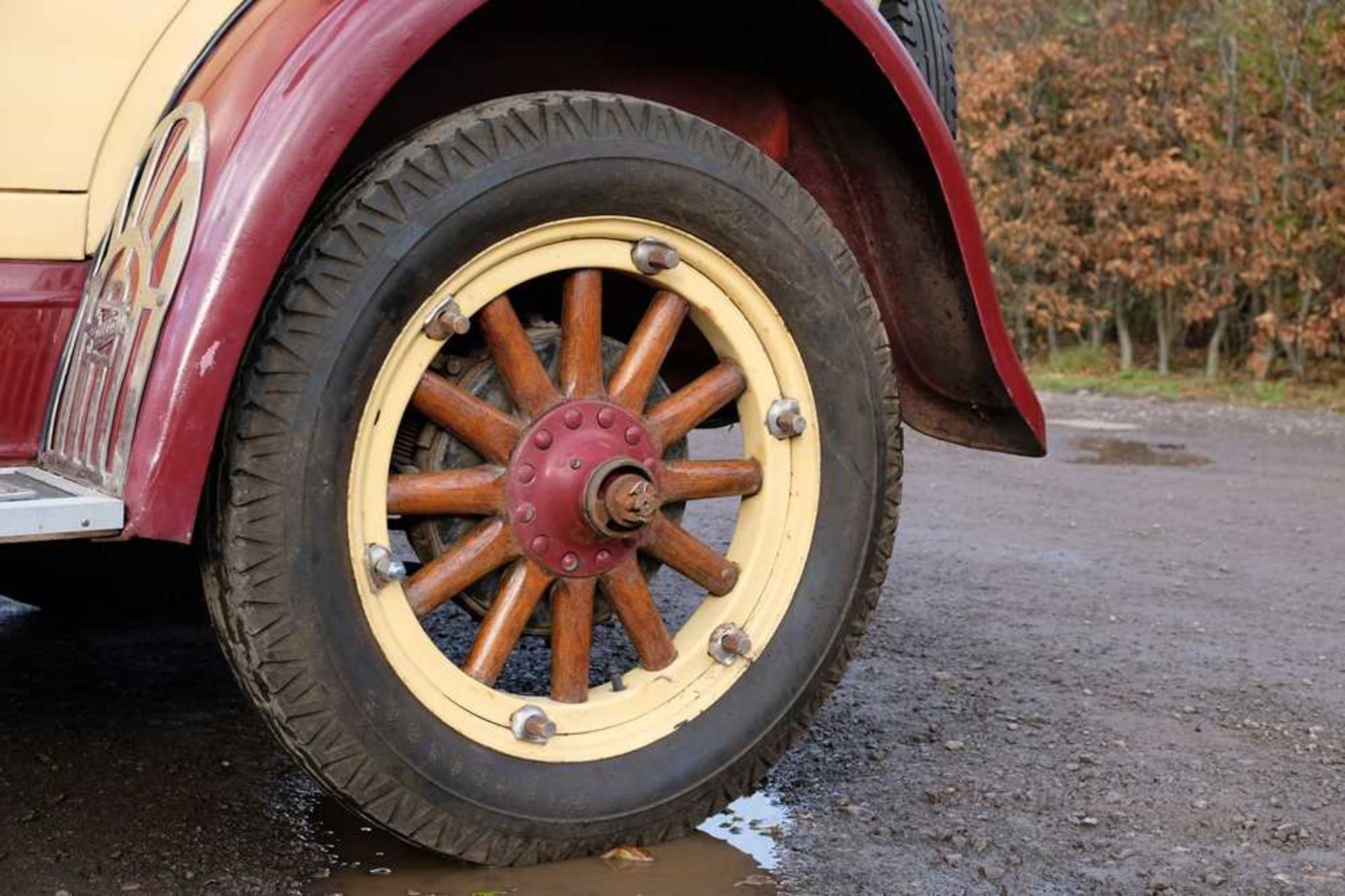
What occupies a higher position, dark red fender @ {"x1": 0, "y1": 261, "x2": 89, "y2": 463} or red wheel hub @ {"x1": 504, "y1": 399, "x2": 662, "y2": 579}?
dark red fender @ {"x1": 0, "y1": 261, "x2": 89, "y2": 463}

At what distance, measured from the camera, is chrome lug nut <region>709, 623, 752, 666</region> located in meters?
2.50

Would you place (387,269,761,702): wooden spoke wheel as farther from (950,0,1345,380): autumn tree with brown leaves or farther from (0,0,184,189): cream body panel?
(950,0,1345,380): autumn tree with brown leaves

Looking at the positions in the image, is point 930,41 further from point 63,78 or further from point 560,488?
point 63,78

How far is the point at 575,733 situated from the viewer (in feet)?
7.80

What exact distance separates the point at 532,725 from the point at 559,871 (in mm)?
209

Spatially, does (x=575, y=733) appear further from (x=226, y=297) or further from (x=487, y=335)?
(x=226, y=297)

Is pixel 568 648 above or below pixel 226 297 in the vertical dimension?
below

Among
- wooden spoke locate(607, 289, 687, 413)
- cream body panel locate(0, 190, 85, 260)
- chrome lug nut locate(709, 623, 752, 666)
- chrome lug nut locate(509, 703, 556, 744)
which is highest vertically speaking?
cream body panel locate(0, 190, 85, 260)

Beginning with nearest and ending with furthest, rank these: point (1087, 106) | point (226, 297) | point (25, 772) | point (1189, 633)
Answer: point (226, 297) < point (25, 772) < point (1189, 633) < point (1087, 106)

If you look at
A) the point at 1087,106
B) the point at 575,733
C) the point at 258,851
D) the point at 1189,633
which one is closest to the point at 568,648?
the point at 575,733

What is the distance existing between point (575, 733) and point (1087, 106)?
34.4 feet

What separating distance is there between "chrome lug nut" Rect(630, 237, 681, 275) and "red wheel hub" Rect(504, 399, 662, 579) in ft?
0.72

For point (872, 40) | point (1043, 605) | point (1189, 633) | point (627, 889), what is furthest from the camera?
point (1043, 605)

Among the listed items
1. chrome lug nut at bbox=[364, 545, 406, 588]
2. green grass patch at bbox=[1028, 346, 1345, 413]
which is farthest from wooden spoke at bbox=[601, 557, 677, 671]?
green grass patch at bbox=[1028, 346, 1345, 413]
